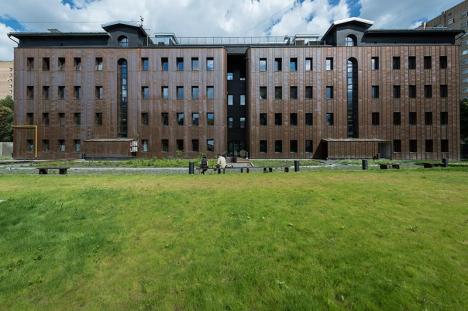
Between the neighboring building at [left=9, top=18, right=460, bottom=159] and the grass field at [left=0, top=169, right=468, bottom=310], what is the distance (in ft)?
99.0

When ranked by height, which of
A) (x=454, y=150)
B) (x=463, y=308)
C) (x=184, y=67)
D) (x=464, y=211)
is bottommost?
(x=463, y=308)

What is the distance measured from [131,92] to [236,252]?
39.7 metres

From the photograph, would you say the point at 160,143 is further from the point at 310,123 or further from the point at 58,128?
the point at 310,123

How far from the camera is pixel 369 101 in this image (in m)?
38.9

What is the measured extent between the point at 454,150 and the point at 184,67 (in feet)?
144

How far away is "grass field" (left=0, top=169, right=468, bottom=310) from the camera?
15.3 feet

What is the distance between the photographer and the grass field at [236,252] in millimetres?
4660

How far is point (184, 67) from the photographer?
40062 mm

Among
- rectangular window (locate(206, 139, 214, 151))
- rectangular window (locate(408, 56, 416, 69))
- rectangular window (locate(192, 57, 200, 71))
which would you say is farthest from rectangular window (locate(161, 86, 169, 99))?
rectangular window (locate(408, 56, 416, 69))

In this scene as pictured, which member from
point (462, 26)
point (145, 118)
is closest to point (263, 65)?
point (145, 118)

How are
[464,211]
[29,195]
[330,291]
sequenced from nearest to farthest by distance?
[330,291]
[464,211]
[29,195]

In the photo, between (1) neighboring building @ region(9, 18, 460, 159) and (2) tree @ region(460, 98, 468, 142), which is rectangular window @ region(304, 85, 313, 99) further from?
(2) tree @ region(460, 98, 468, 142)

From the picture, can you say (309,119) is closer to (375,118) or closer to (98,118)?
(375,118)

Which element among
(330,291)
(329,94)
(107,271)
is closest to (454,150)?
(329,94)
